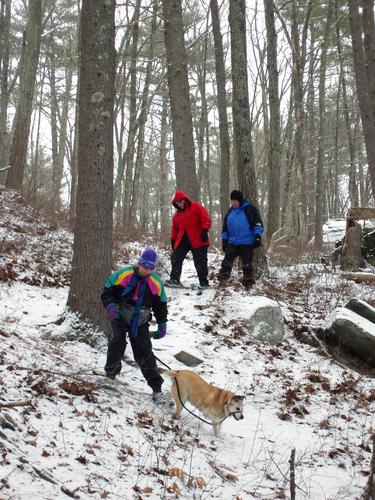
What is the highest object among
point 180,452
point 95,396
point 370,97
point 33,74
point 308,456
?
point 33,74

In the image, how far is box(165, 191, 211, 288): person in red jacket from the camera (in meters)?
8.85

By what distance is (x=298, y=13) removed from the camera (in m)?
20.4

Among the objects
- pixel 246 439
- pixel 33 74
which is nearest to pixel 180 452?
pixel 246 439

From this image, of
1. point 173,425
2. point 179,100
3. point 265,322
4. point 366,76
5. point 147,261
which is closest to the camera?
point 173,425

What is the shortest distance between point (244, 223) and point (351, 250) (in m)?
4.13

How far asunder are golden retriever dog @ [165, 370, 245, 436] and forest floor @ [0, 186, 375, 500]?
204 mm

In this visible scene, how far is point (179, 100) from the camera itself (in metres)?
10.2

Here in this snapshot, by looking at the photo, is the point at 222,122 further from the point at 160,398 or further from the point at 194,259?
the point at 160,398

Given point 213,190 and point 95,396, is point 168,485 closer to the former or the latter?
Result: point 95,396

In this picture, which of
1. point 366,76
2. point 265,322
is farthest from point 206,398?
point 366,76

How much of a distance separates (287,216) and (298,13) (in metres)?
9.06

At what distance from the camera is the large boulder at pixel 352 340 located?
729 centimetres

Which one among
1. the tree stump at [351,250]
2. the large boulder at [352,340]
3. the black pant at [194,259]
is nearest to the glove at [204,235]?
the black pant at [194,259]

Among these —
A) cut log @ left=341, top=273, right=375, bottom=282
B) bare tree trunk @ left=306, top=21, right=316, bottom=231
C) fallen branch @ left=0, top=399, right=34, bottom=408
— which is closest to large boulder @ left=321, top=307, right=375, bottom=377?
cut log @ left=341, top=273, right=375, bottom=282
